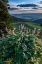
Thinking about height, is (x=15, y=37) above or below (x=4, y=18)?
above

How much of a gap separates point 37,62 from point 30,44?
2.29 feet

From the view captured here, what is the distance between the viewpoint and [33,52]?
31.6 ft

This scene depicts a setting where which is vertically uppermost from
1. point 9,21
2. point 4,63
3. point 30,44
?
point 30,44

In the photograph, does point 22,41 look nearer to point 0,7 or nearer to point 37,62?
point 37,62

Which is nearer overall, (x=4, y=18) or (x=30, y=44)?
(x=30, y=44)

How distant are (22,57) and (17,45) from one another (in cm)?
38

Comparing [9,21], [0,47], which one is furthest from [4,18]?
[0,47]

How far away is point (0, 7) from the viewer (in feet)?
56.4

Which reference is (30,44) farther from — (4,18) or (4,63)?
(4,18)

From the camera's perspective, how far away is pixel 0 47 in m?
9.82

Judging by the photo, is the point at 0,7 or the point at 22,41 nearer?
the point at 22,41

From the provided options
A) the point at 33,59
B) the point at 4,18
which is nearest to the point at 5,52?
the point at 33,59

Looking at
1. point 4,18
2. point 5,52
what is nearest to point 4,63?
point 5,52

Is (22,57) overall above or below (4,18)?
above
